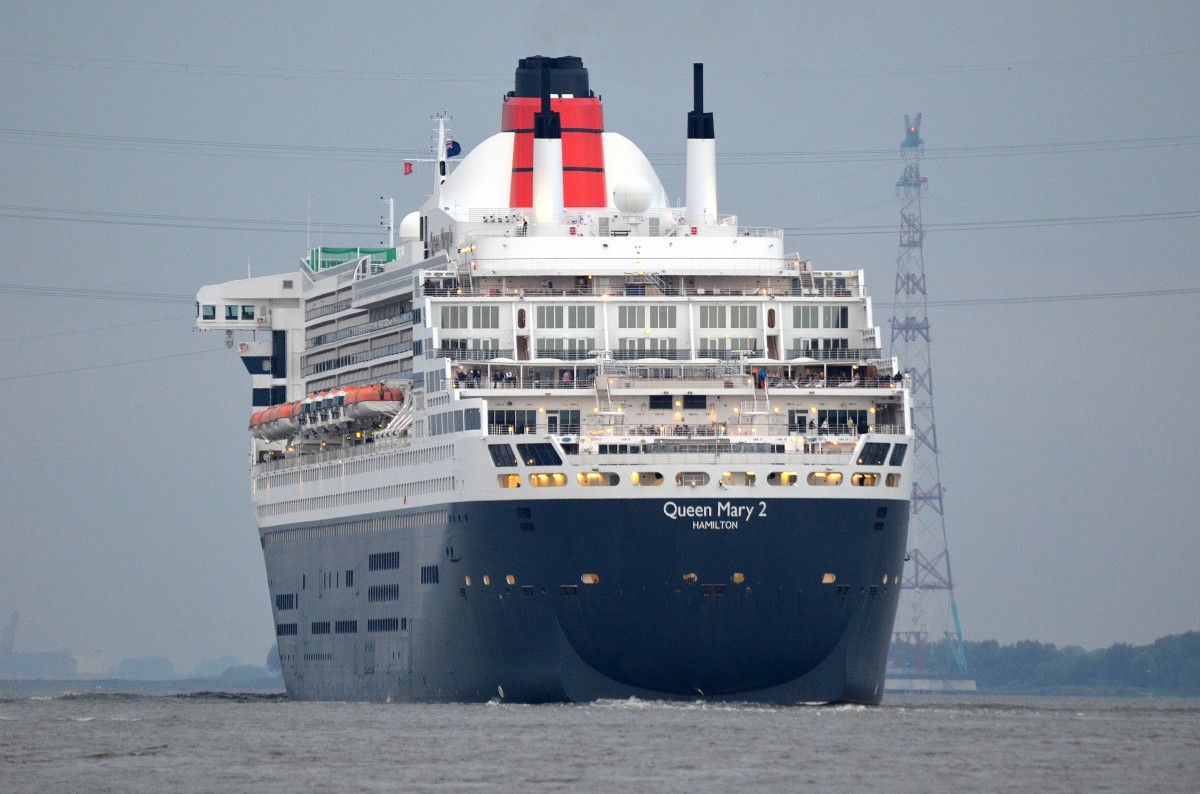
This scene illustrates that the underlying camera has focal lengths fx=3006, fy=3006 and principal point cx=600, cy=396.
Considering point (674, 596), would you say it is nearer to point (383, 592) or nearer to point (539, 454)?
point (539, 454)

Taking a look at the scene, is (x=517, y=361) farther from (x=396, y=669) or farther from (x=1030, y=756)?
(x=1030, y=756)

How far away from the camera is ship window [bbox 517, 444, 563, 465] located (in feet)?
309

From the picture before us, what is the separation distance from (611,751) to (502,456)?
16.9 meters

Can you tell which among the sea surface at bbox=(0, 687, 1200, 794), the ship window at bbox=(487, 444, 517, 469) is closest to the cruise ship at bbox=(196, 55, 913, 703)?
the ship window at bbox=(487, 444, 517, 469)

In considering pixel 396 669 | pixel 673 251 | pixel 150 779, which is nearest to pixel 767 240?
pixel 673 251

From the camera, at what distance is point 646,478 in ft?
306

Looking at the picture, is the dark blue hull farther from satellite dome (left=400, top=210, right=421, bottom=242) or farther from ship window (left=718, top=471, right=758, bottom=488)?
satellite dome (left=400, top=210, right=421, bottom=242)

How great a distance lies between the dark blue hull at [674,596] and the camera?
92500mm

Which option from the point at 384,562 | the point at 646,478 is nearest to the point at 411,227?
the point at 384,562

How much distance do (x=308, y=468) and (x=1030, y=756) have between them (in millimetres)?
42724

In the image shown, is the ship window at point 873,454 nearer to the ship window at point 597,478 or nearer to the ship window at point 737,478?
the ship window at point 737,478

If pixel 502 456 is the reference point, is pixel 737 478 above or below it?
below

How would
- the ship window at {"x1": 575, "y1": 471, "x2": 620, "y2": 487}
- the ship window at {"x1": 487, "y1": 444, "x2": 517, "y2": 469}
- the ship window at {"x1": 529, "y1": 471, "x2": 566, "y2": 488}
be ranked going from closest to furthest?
the ship window at {"x1": 575, "y1": 471, "x2": 620, "y2": 487}, the ship window at {"x1": 529, "y1": 471, "x2": 566, "y2": 488}, the ship window at {"x1": 487, "y1": 444, "x2": 517, "y2": 469}

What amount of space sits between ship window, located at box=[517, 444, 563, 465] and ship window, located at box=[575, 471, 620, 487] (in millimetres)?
836
